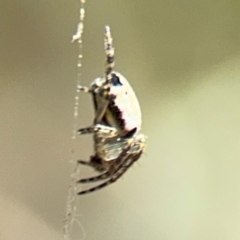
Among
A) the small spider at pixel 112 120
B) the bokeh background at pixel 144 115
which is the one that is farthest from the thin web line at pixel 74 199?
the small spider at pixel 112 120

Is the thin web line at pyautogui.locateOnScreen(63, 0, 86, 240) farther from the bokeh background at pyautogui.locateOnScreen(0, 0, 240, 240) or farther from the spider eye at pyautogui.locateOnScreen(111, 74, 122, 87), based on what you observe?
the spider eye at pyautogui.locateOnScreen(111, 74, 122, 87)

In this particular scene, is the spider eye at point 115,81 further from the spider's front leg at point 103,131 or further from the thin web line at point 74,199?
the thin web line at point 74,199

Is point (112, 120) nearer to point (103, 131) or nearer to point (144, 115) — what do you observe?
point (103, 131)

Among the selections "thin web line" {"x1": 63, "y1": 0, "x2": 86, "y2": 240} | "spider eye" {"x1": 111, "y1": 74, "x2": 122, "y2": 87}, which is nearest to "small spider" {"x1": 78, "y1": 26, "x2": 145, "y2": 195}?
"spider eye" {"x1": 111, "y1": 74, "x2": 122, "y2": 87}

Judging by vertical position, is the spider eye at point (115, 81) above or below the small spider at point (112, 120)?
above

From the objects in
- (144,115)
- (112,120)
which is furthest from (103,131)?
(144,115)

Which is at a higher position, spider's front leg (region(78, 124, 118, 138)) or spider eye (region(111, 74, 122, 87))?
spider eye (region(111, 74, 122, 87))
